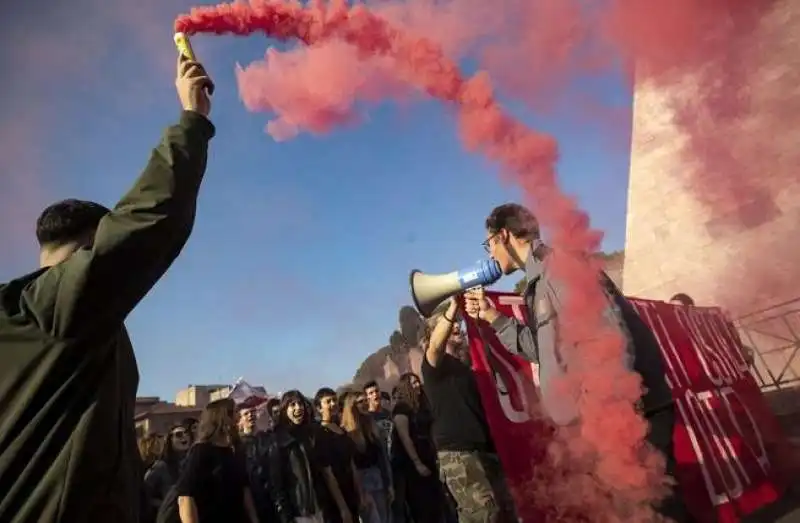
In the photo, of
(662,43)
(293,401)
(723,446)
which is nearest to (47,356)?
(293,401)

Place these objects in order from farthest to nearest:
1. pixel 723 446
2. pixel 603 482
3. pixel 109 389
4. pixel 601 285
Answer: pixel 723 446
pixel 603 482
pixel 601 285
pixel 109 389

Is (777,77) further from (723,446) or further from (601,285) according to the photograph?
(601,285)

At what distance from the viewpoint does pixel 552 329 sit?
3625mm

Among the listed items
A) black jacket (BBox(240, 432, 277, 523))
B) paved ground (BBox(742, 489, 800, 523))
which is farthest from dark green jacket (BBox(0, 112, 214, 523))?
paved ground (BBox(742, 489, 800, 523))

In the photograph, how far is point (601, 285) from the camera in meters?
3.65

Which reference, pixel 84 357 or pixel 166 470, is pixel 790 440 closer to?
pixel 166 470

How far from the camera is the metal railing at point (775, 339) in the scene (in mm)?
9172

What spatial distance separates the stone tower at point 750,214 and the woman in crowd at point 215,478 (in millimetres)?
7864

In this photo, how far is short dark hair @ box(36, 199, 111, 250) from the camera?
1943mm

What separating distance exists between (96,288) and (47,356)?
0.23 metres

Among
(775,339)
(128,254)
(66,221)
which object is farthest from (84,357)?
(775,339)

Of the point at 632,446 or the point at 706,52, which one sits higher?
the point at 706,52

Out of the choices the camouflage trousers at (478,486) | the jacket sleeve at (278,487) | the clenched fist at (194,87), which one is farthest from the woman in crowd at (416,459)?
the clenched fist at (194,87)

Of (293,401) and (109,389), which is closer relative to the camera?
(109,389)
